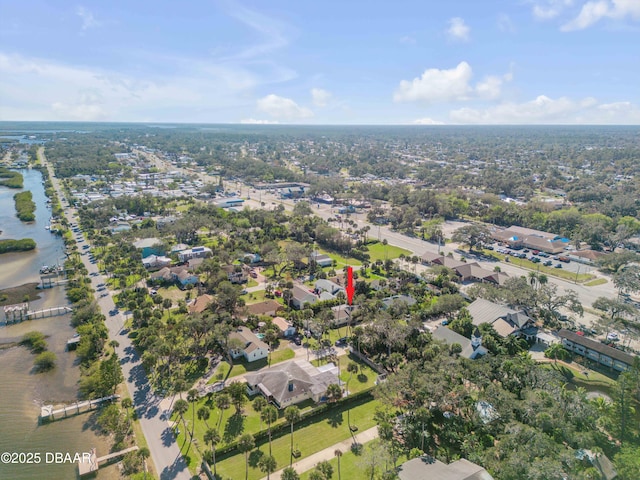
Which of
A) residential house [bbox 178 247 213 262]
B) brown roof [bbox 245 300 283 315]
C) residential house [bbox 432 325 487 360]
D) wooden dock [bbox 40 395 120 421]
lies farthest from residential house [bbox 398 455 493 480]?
residential house [bbox 178 247 213 262]

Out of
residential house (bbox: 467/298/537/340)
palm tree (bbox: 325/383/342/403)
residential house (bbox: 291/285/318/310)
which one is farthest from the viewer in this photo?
residential house (bbox: 291/285/318/310)

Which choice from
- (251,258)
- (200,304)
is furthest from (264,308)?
(251,258)

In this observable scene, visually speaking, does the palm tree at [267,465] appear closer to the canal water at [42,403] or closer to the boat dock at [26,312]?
the canal water at [42,403]

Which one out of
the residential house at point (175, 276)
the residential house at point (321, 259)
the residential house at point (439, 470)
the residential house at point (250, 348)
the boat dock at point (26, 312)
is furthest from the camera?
the residential house at point (321, 259)

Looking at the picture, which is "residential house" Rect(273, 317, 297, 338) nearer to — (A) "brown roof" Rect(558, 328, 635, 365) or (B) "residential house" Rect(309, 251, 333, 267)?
(B) "residential house" Rect(309, 251, 333, 267)

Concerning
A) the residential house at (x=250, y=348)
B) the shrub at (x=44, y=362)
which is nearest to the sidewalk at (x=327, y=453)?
the residential house at (x=250, y=348)

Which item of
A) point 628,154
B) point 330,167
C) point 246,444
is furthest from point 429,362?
point 628,154

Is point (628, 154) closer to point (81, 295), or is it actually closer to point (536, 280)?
point (536, 280)
